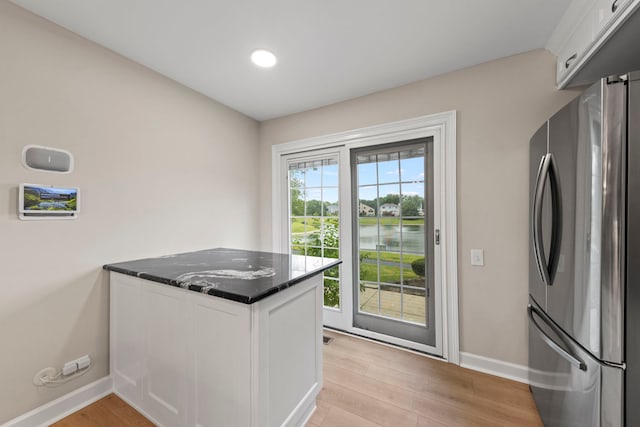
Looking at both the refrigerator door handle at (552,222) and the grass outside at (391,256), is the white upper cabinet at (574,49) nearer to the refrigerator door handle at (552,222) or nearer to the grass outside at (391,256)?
the refrigerator door handle at (552,222)

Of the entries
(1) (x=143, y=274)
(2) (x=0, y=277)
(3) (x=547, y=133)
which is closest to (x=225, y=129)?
(1) (x=143, y=274)

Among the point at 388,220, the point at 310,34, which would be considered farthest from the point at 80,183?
the point at 388,220

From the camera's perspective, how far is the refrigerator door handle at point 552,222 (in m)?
1.25

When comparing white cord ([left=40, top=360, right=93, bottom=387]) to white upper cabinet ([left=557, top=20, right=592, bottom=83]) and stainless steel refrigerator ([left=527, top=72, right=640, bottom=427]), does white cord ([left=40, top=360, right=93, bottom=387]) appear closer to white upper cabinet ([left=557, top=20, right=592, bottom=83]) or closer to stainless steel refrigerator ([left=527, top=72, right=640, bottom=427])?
stainless steel refrigerator ([left=527, top=72, right=640, bottom=427])

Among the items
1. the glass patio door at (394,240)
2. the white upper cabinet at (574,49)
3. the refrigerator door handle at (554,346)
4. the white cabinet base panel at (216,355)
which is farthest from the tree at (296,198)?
the white upper cabinet at (574,49)

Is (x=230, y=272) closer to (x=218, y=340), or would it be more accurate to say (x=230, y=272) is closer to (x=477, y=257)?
(x=218, y=340)

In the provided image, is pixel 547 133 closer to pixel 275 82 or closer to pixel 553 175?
pixel 553 175

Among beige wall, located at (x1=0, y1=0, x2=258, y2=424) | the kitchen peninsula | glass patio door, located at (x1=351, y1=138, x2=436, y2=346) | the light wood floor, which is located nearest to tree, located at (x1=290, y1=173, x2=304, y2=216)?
glass patio door, located at (x1=351, y1=138, x2=436, y2=346)

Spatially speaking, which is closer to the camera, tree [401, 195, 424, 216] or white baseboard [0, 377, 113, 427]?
white baseboard [0, 377, 113, 427]

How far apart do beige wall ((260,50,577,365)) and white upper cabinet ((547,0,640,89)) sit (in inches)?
5.4

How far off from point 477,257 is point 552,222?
75 cm

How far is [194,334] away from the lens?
4.11 feet

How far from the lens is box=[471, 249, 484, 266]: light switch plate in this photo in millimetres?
1947

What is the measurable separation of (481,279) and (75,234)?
2.91 meters
